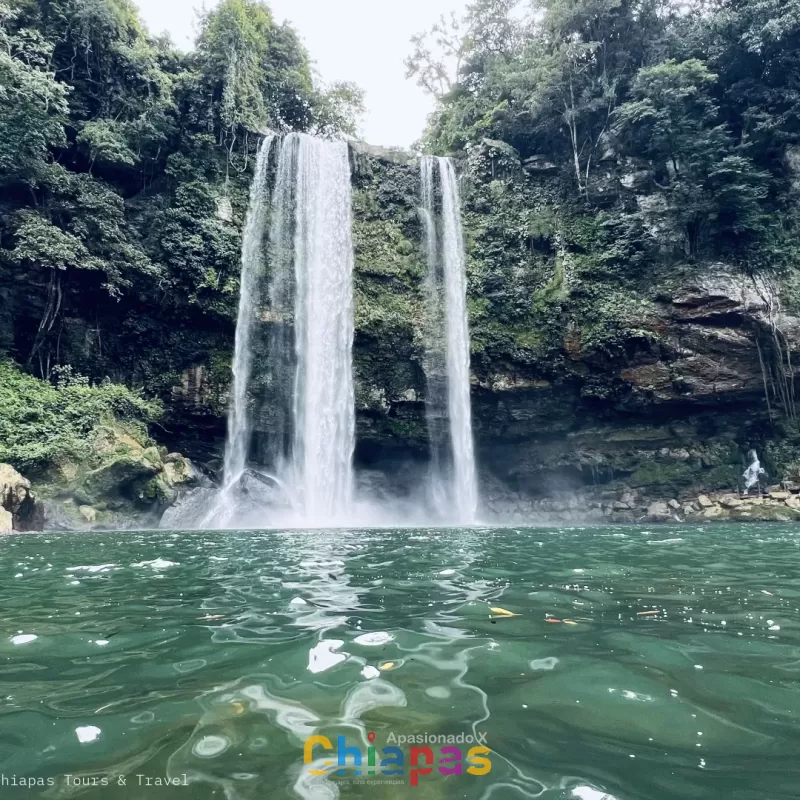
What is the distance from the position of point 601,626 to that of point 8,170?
2187 centimetres

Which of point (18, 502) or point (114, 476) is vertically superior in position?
point (114, 476)

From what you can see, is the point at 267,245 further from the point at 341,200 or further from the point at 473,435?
the point at 473,435

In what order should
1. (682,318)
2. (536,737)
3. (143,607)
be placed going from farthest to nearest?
1. (682,318)
2. (143,607)
3. (536,737)

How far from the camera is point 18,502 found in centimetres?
1355

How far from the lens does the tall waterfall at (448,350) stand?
834 inches

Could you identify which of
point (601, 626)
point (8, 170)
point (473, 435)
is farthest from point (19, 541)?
point (473, 435)

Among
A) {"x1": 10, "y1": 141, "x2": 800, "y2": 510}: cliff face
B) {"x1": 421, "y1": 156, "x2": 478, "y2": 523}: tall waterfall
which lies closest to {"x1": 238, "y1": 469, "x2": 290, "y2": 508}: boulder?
{"x1": 10, "y1": 141, "x2": 800, "y2": 510}: cliff face

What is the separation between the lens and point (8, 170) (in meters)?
18.0

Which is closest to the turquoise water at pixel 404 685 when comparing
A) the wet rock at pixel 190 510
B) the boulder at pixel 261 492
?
the wet rock at pixel 190 510

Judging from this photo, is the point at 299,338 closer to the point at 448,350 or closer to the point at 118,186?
the point at 448,350

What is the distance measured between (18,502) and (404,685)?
570 inches

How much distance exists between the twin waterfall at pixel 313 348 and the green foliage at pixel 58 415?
3504mm

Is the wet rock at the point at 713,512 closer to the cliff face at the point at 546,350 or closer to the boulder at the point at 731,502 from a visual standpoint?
the boulder at the point at 731,502

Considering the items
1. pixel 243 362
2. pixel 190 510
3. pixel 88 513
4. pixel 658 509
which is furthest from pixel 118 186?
pixel 658 509
